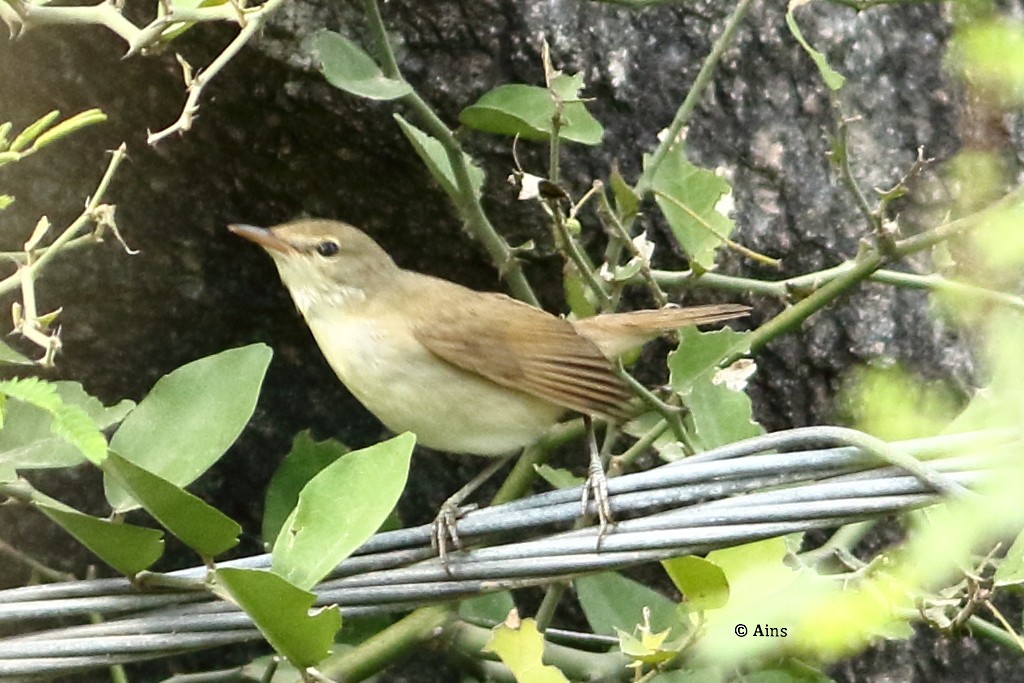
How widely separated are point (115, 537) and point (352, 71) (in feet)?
2.53

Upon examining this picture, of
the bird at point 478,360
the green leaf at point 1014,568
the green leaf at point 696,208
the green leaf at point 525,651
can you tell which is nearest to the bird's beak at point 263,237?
the bird at point 478,360

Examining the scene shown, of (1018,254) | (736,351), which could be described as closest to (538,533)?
(736,351)

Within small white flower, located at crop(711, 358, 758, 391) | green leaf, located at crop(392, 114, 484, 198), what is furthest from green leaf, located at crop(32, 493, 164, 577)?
small white flower, located at crop(711, 358, 758, 391)

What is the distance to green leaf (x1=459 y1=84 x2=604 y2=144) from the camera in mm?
1781

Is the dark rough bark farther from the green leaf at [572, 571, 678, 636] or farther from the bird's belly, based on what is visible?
the green leaf at [572, 571, 678, 636]

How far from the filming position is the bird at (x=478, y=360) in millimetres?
1898

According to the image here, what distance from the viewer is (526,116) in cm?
180

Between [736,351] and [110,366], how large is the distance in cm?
127

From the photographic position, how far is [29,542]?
2297 millimetres

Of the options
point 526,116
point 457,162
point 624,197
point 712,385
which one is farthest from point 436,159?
point 712,385

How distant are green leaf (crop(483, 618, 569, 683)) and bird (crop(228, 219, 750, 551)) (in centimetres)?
56

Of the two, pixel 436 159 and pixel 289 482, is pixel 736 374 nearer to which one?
pixel 436 159

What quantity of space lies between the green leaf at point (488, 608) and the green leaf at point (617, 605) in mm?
125

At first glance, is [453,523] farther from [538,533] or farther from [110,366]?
[110,366]
